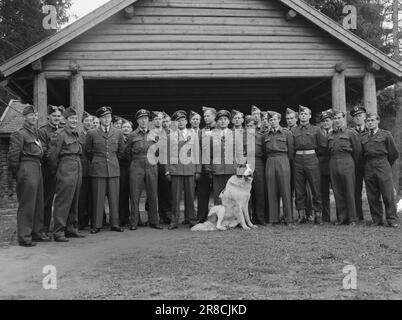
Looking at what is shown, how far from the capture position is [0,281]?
5.61 metres

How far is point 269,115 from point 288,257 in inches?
152

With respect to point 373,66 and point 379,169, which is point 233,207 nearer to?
point 379,169

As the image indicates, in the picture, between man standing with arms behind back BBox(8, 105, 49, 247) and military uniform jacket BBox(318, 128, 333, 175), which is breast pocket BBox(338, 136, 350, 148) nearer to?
military uniform jacket BBox(318, 128, 333, 175)

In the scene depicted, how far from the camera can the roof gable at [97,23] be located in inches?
427

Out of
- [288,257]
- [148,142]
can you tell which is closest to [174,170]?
[148,142]

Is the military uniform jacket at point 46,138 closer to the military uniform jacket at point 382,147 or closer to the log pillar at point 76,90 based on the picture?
the log pillar at point 76,90

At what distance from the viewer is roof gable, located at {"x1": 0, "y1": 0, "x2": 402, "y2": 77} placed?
35.6ft

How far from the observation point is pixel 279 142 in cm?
946

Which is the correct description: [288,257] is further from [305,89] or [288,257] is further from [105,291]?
[305,89]

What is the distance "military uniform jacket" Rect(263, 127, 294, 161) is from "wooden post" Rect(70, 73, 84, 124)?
440 cm

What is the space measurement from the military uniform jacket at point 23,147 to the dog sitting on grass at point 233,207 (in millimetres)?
3082

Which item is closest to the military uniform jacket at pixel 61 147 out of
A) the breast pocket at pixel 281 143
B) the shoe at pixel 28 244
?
the shoe at pixel 28 244

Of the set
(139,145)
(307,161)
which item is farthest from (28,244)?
(307,161)

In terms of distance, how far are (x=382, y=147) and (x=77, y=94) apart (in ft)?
21.9
